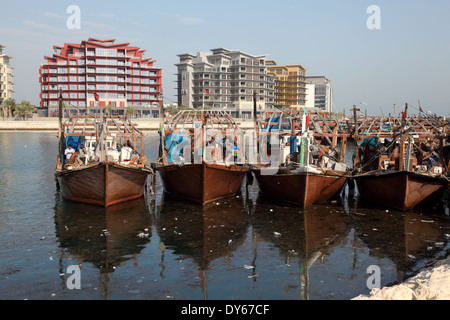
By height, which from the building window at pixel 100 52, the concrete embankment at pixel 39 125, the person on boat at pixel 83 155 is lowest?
the person on boat at pixel 83 155

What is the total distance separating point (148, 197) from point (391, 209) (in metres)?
13.1

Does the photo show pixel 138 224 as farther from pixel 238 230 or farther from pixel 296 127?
pixel 296 127

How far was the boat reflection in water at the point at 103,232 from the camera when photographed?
1294 cm

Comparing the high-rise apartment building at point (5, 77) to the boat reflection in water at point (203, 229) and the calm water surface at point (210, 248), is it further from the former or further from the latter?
the boat reflection in water at point (203, 229)

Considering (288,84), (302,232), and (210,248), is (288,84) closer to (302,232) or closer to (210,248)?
(302,232)

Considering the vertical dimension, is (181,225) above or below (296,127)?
below

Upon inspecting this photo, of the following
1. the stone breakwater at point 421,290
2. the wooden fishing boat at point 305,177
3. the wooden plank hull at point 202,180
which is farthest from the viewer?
the wooden plank hull at point 202,180

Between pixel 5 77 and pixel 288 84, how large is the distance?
3535 inches

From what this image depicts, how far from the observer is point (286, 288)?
1082cm

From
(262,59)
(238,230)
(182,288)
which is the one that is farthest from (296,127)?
(262,59)

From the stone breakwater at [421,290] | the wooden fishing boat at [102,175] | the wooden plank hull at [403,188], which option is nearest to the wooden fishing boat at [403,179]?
the wooden plank hull at [403,188]

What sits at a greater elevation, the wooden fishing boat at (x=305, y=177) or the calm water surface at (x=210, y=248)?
the wooden fishing boat at (x=305, y=177)

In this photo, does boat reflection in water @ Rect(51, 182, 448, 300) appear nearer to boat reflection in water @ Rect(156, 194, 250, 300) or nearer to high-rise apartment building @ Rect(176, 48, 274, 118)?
boat reflection in water @ Rect(156, 194, 250, 300)

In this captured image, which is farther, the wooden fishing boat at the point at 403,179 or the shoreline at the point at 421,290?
the wooden fishing boat at the point at 403,179
